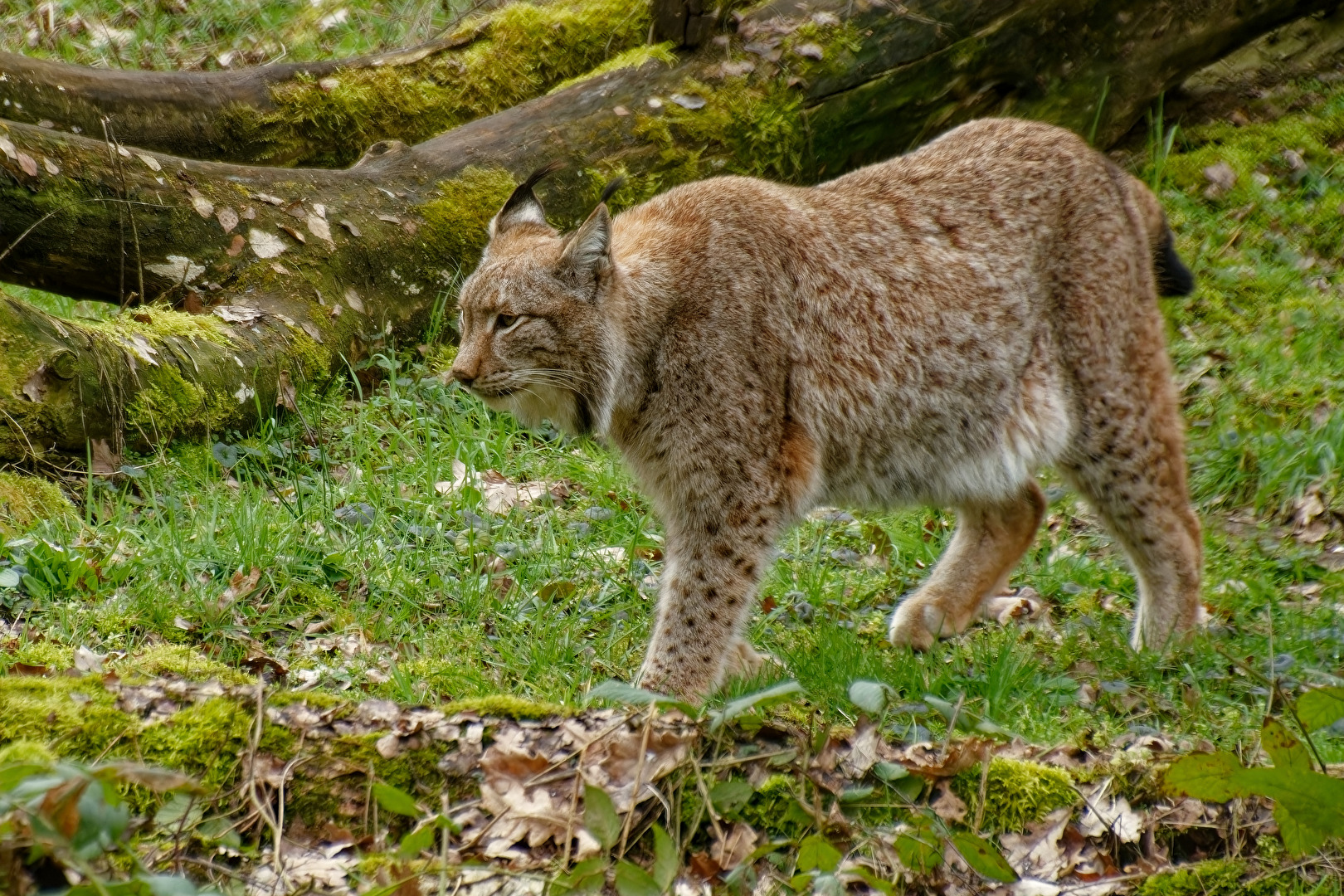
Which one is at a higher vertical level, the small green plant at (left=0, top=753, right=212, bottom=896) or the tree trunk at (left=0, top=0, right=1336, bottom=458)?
the small green plant at (left=0, top=753, right=212, bottom=896)

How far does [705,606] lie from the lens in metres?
4.40

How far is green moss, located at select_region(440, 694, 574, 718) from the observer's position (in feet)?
8.52

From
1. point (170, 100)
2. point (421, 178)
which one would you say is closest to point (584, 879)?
point (421, 178)

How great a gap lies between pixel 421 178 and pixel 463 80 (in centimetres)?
120

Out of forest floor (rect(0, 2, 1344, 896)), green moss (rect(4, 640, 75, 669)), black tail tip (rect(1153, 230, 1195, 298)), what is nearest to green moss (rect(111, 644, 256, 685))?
forest floor (rect(0, 2, 1344, 896))

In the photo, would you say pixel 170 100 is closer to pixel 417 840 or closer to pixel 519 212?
pixel 519 212

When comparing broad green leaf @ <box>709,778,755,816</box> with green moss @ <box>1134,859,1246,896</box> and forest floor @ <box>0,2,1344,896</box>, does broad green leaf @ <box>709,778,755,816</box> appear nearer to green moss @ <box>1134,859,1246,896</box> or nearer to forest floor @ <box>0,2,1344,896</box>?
forest floor @ <box>0,2,1344,896</box>

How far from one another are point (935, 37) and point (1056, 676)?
13.9 feet

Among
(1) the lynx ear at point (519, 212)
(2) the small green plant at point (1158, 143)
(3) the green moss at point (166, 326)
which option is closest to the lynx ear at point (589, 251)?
(1) the lynx ear at point (519, 212)

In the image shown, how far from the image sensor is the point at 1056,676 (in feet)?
14.9

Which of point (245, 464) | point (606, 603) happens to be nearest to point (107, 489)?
point (245, 464)

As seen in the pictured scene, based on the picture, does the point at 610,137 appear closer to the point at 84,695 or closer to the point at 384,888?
the point at 84,695

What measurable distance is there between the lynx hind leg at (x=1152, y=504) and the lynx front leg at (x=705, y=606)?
1435 millimetres

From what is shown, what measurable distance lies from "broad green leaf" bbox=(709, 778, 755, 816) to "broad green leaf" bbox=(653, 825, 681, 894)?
27 cm
